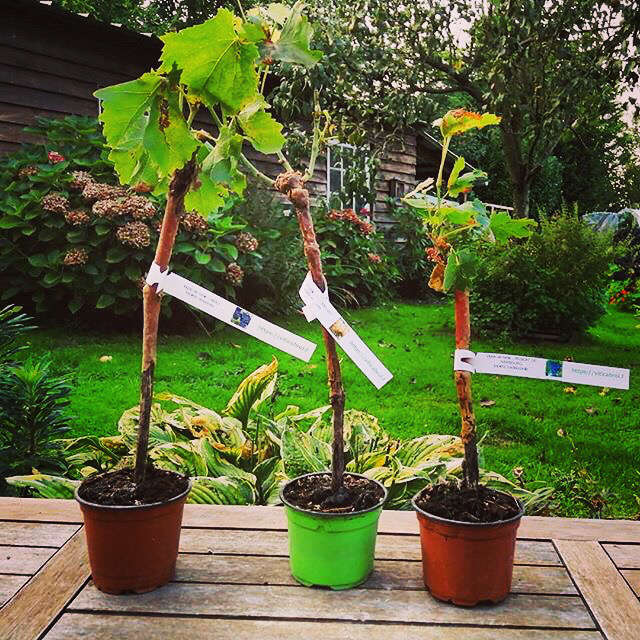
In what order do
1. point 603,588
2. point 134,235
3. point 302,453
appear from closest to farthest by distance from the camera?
point 603,588 < point 302,453 < point 134,235

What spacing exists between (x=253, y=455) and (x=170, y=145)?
4.94 ft

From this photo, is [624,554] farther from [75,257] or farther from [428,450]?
[75,257]

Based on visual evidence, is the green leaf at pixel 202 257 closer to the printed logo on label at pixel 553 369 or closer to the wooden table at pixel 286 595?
the wooden table at pixel 286 595

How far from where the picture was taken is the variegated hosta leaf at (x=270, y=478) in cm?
224

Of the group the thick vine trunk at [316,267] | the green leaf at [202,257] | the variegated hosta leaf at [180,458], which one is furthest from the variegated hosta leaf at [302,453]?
the green leaf at [202,257]

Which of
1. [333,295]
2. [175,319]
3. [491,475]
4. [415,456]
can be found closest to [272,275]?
[175,319]

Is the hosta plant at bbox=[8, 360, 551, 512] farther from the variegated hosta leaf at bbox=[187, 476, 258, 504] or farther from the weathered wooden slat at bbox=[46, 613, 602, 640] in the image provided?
the weathered wooden slat at bbox=[46, 613, 602, 640]

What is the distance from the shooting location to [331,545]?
4.65 ft

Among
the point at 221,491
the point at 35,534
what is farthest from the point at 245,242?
the point at 35,534

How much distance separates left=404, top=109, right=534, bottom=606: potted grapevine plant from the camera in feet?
4.45

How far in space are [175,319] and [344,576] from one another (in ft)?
15.4

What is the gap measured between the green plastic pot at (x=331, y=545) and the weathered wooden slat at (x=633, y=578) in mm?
578

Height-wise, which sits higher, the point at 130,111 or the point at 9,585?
the point at 130,111

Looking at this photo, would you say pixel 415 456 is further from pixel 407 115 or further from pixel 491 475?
pixel 407 115
